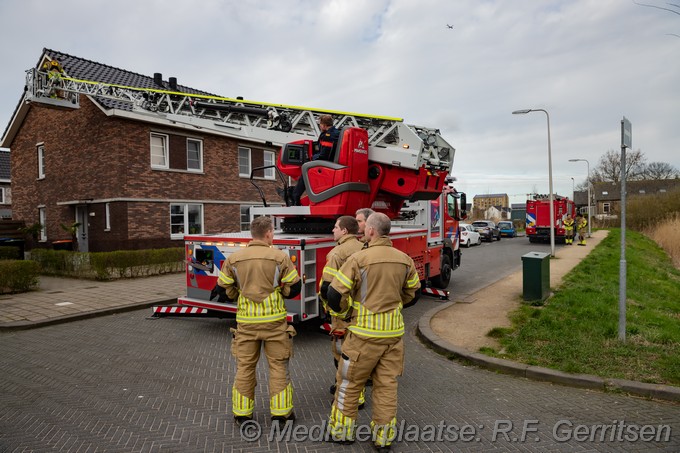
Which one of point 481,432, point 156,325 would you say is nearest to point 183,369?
point 156,325

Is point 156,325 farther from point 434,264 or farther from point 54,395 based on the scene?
point 434,264

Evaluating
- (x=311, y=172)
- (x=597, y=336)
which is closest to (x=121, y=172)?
(x=311, y=172)

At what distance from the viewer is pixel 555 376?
195 inches

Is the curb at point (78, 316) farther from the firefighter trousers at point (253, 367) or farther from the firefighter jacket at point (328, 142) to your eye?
the firefighter trousers at point (253, 367)

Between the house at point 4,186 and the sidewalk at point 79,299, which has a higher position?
the house at point 4,186

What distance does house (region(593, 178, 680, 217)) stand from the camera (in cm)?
6625

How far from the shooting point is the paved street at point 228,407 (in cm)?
367

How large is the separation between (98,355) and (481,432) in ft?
16.2

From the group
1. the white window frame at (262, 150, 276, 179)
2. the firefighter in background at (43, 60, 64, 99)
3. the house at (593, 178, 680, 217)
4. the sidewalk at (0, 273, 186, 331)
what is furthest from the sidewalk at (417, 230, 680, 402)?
the house at (593, 178, 680, 217)

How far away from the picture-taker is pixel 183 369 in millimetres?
5477

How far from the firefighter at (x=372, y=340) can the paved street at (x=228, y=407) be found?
11.2 inches

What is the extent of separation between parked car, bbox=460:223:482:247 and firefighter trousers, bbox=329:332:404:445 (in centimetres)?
2374

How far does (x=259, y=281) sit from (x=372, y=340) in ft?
3.69

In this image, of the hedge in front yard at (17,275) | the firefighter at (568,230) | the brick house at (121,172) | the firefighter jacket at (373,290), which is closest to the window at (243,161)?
the brick house at (121,172)
